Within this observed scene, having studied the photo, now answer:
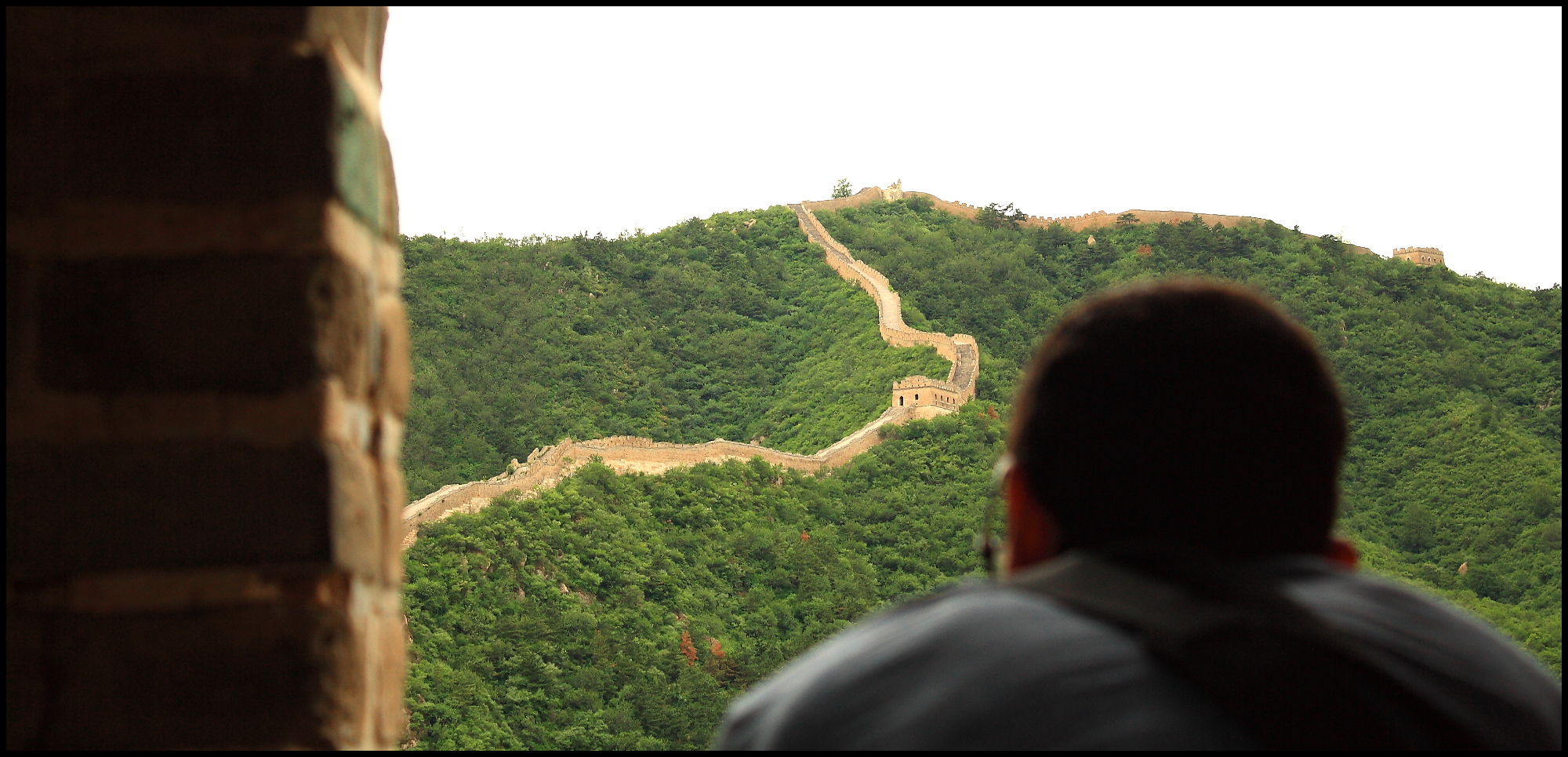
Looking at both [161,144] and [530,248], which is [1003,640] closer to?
[161,144]

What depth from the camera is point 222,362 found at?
1427 mm

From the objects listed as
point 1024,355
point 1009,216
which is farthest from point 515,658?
point 1009,216

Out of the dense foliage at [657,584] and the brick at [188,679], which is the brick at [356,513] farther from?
the dense foliage at [657,584]

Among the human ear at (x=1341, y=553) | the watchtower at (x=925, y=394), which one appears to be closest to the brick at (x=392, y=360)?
the human ear at (x=1341, y=553)

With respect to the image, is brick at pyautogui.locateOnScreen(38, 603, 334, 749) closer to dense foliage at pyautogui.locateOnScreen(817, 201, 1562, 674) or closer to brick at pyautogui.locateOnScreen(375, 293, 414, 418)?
brick at pyautogui.locateOnScreen(375, 293, 414, 418)

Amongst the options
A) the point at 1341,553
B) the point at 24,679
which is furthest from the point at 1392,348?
the point at 24,679

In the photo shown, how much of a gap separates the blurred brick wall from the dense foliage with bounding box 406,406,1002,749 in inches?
760

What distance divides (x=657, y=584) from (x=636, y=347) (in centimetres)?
2319

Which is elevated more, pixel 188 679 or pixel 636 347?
pixel 636 347

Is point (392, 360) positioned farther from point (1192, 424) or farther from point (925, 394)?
point (925, 394)

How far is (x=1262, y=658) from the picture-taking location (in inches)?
39.9

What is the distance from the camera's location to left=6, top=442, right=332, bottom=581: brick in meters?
1.40

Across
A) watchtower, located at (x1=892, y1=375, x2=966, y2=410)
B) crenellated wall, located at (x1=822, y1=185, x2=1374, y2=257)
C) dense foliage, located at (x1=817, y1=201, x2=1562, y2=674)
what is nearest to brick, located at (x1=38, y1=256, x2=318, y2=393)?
dense foliage, located at (x1=817, y1=201, x2=1562, y2=674)

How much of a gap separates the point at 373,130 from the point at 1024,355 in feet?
149
